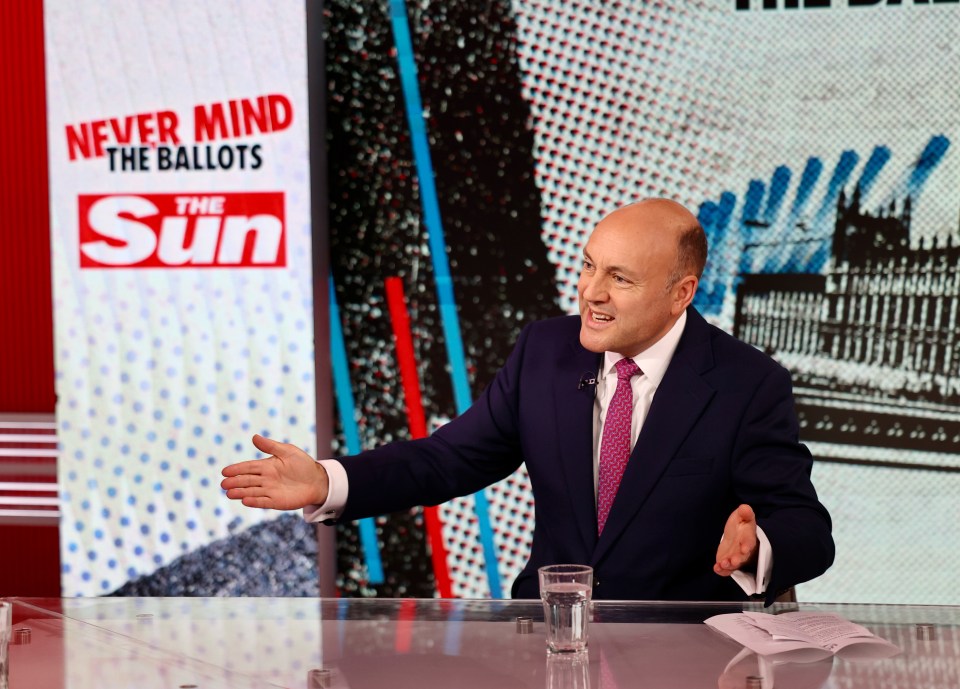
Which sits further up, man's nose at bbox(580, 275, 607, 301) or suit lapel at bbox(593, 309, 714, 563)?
man's nose at bbox(580, 275, 607, 301)

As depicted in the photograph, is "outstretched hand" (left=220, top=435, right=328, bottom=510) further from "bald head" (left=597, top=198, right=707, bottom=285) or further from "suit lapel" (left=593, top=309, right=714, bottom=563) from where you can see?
"bald head" (left=597, top=198, right=707, bottom=285)

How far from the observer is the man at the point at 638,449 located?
2248mm

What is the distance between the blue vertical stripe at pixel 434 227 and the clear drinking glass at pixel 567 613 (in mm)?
2194

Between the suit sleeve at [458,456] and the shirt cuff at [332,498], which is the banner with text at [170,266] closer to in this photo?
the suit sleeve at [458,456]

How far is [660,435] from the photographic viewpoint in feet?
7.47

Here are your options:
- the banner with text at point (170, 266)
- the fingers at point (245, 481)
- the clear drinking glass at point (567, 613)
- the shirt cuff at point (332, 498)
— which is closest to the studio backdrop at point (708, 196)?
the banner with text at point (170, 266)

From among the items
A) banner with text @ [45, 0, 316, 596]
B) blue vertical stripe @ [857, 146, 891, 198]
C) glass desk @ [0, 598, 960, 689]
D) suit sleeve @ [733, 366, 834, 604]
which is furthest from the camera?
blue vertical stripe @ [857, 146, 891, 198]

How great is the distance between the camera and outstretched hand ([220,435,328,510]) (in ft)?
6.88

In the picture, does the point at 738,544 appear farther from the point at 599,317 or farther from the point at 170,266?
the point at 170,266

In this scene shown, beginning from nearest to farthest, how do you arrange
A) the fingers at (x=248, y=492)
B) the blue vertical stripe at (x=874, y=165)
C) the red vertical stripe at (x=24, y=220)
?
1. the fingers at (x=248, y=492)
2. the blue vertical stripe at (x=874, y=165)
3. the red vertical stripe at (x=24, y=220)

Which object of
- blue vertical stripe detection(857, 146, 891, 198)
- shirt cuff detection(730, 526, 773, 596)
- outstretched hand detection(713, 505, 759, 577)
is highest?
blue vertical stripe detection(857, 146, 891, 198)

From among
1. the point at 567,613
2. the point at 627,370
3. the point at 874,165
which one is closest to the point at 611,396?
the point at 627,370

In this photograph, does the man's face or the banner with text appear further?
the banner with text

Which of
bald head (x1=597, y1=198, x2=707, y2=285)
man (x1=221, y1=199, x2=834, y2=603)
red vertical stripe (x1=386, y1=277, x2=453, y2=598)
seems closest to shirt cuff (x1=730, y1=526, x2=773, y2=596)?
man (x1=221, y1=199, x2=834, y2=603)
